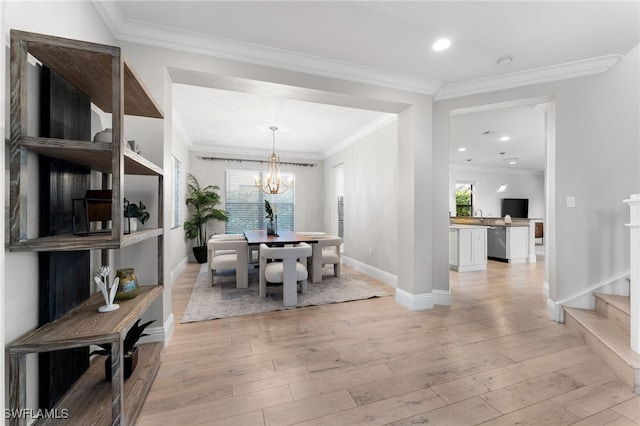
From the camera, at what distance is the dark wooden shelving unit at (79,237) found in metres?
1.09

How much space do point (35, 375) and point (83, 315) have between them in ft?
0.94

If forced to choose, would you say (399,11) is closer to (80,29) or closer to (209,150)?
(80,29)

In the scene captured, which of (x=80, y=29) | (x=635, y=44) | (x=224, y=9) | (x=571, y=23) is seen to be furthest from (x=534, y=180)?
(x=80, y=29)

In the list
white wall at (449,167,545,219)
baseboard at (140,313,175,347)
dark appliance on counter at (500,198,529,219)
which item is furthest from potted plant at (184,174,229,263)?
dark appliance on counter at (500,198,529,219)

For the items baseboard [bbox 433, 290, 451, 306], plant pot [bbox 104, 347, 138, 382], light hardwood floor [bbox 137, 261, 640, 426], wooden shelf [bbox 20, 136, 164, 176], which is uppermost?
wooden shelf [bbox 20, 136, 164, 176]

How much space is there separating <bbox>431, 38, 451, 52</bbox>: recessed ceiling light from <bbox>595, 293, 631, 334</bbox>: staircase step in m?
2.74

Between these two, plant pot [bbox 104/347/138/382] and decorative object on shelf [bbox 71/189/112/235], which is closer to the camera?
decorative object on shelf [bbox 71/189/112/235]

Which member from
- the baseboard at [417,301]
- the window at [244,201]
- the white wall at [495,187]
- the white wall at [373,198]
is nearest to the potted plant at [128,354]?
the baseboard at [417,301]

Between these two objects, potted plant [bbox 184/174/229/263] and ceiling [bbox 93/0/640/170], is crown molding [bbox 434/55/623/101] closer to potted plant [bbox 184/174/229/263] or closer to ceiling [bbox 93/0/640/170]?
ceiling [bbox 93/0/640/170]

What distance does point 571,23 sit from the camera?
206cm

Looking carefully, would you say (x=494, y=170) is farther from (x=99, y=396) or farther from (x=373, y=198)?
(x=99, y=396)

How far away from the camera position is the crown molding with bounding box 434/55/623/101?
2580mm

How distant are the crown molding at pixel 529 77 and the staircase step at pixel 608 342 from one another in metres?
2.40

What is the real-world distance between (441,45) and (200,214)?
524cm
